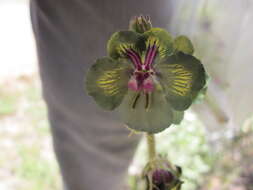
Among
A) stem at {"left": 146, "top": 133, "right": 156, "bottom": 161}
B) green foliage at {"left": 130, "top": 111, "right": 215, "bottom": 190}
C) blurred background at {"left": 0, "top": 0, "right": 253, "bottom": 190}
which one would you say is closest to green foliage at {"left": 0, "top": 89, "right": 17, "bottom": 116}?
blurred background at {"left": 0, "top": 0, "right": 253, "bottom": 190}

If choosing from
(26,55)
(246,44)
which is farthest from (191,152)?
(26,55)

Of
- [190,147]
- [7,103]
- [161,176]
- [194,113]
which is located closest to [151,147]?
[161,176]

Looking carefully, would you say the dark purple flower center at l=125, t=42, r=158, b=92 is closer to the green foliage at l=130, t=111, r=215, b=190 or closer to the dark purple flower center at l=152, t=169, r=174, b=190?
the dark purple flower center at l=152, t=169, r=174, b=190

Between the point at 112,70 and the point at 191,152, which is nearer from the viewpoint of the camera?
the point at 112,70

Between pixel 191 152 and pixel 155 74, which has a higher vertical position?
pixel 191 152

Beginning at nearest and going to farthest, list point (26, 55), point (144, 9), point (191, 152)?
point (144, 9) < point (191, 152) < point (26, 55)

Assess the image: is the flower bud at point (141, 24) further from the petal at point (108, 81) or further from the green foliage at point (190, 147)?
the green foliage at point (190, 147)

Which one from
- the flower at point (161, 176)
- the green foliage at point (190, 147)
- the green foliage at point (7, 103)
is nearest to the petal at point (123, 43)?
the flower at point (161, 176)

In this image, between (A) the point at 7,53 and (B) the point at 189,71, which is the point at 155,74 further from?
(A) the point at 7,53

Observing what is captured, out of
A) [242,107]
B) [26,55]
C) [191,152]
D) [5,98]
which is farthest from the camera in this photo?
[26,55]
